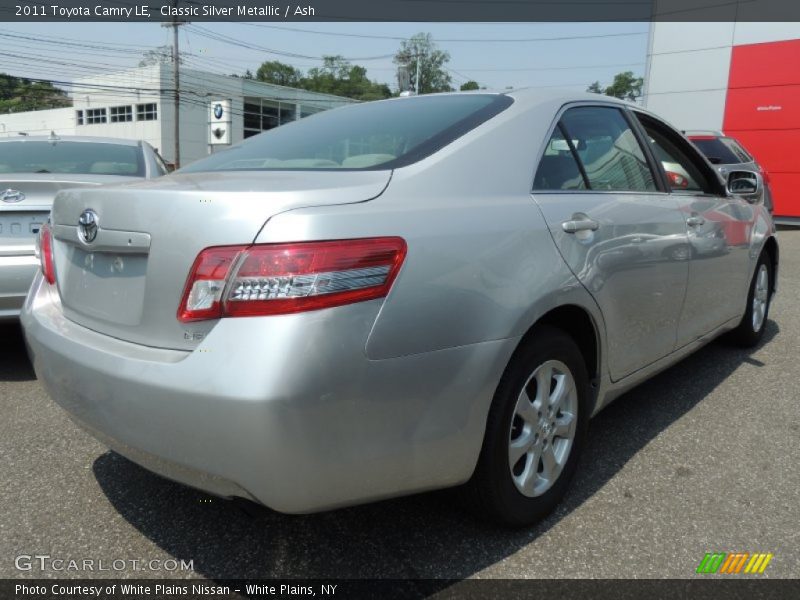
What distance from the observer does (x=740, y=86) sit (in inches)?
683

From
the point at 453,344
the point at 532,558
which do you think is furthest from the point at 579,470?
the point at 453,344

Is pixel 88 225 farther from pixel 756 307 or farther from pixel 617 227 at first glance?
pixel 756 307

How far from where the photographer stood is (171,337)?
1785 millimetres

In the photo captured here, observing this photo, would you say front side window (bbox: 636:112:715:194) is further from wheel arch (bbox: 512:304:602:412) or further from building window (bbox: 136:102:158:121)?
building window (bbox: 136:102:158:121)

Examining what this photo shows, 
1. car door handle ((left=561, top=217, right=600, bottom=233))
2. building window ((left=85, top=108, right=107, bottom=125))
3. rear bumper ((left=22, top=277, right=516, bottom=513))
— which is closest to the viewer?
rear bumper ((left=22, top=277, right=516, bottom=513))

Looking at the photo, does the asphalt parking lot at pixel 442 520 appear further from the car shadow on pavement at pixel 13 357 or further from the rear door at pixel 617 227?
the car shadow on pavement at pixel 13 357

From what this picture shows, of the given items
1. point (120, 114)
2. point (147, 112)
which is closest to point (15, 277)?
point (147, 112)

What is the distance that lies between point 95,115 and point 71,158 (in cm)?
5264

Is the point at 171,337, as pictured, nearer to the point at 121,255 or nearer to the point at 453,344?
the point at 121,255

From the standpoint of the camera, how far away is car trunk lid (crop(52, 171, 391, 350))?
1.72 metres

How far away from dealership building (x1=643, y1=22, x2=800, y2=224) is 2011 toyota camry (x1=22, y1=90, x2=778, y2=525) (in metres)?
16.5

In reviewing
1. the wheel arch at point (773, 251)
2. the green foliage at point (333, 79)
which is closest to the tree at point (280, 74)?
the green foliage at point (333, 79)

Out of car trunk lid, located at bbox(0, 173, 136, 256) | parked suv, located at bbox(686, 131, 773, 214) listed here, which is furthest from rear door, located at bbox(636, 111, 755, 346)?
parked suv, located at bbox(686, 131, 773, 214)

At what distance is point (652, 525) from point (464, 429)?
942 mm
